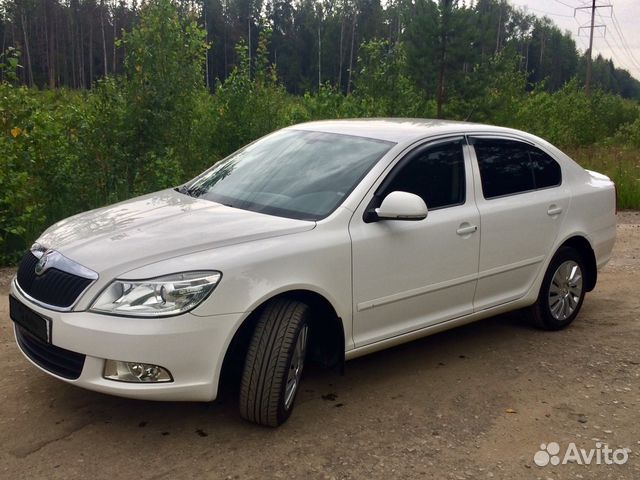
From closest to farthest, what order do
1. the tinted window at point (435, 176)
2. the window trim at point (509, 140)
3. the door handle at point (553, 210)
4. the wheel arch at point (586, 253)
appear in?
the tinted window at point (435, 176), the window trim at point (509, 140), the door handle at point (553, 210), the wheel arch at point (586, 253)

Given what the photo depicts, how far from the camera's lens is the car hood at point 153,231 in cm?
349

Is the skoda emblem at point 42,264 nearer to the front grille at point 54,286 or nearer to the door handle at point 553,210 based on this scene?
the front grille at point 54,286

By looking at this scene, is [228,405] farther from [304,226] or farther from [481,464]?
[481,464]

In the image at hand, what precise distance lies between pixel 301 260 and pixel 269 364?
0.58 metres

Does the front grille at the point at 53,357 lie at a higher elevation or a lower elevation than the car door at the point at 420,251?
lower

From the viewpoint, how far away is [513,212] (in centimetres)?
494

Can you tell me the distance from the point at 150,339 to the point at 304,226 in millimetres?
1076

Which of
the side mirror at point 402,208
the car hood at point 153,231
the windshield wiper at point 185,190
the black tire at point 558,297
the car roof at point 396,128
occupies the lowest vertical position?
the black tire at point 558,297

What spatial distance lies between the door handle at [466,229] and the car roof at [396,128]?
25.5 inches

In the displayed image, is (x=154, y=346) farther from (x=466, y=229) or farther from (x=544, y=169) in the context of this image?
(x=544, y=169)

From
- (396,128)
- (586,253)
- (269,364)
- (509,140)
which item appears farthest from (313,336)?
(586,253)

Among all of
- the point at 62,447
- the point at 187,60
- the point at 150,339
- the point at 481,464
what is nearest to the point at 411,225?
the point at 481,464

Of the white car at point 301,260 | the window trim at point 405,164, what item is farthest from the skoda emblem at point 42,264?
the window trim at point 405,164

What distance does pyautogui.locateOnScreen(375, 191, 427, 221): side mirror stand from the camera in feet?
13.0
